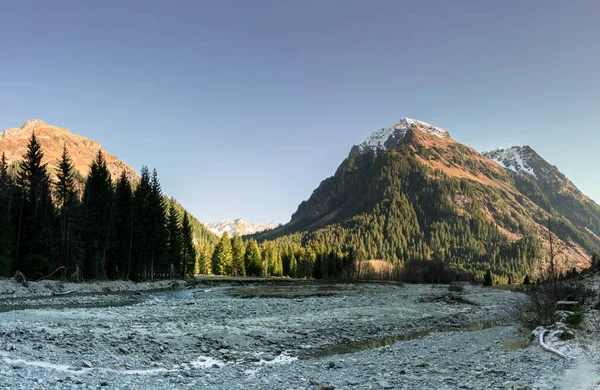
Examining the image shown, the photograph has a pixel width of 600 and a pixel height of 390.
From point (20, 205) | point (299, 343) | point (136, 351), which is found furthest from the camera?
point (20, 205)

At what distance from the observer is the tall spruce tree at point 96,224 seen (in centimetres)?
5781

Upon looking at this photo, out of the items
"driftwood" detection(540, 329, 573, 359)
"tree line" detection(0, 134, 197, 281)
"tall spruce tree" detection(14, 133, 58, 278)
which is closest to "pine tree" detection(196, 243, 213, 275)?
"tree line" detection(0, 134, 197, 281)

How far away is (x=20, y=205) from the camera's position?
172ft

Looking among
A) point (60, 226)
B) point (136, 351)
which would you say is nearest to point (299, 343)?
point (136, 351)

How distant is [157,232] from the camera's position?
235 feet

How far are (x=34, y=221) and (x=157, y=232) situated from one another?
2261cm

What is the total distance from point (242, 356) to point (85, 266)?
52186 millimetres

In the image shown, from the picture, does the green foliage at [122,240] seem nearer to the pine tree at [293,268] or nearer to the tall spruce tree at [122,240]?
the tall spruce tree at [122,240]

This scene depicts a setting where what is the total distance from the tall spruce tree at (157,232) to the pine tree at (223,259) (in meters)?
48.9

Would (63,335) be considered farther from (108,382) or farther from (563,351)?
(563,351)

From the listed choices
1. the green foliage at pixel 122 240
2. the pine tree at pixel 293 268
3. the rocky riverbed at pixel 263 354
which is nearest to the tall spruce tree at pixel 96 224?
the green foliage at pixel 122 240

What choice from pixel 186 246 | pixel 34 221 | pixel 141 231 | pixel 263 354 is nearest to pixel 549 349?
pixel 263 354

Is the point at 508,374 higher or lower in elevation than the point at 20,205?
lower

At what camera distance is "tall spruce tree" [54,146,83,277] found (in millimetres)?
53000
